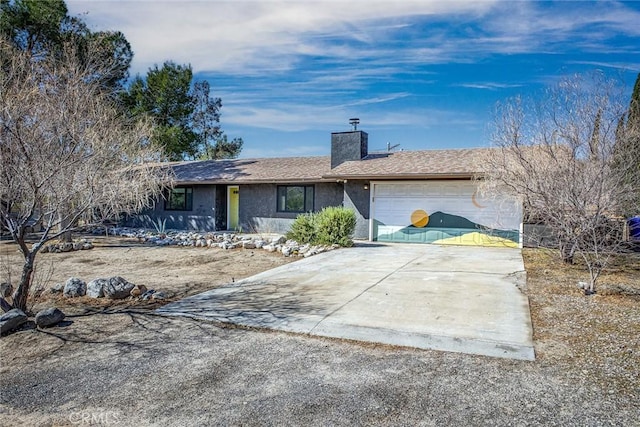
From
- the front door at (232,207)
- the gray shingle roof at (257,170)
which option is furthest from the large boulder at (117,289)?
the front door at (232,207)

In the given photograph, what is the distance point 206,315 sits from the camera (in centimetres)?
569

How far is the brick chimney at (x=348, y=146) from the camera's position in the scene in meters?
17.3

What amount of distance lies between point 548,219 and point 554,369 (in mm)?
6346

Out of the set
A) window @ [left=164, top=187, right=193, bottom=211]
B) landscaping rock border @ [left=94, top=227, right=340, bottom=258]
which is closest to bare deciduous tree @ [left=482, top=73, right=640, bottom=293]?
landscaping rock border @ [left=94, top=227, right=340, bottom=258]

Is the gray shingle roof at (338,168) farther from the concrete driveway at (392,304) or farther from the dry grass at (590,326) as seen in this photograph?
the dry grass at (590,326)

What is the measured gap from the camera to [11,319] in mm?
5074

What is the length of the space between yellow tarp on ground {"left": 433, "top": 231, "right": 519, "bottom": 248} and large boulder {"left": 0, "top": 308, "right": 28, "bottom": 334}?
11971 mm

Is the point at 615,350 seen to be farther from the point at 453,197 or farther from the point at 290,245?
the point at 453,197

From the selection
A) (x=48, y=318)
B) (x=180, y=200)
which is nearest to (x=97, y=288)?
(x=48, y=318)

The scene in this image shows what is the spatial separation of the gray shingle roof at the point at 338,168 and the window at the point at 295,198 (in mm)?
602

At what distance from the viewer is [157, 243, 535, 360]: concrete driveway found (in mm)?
4738

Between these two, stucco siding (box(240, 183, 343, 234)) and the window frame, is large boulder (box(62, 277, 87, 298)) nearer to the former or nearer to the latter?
stucco siding (box(240, 183, 343, 234))

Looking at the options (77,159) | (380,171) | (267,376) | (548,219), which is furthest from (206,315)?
(380,171)

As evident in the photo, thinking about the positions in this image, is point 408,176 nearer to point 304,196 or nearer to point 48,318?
point 304,196
